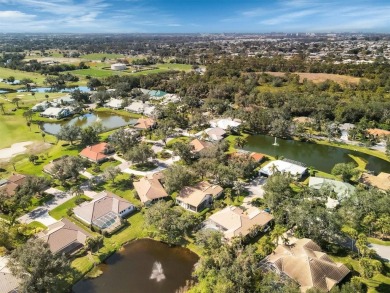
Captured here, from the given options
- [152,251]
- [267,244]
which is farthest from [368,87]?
[152,251]

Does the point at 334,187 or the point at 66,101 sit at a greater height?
the point at 334,187

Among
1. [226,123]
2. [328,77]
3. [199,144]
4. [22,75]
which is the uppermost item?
[328,77]

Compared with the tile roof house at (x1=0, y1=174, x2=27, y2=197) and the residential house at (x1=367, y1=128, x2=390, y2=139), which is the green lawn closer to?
the tile roof house at (x1=0, y1=174, x2=27, y2=197)

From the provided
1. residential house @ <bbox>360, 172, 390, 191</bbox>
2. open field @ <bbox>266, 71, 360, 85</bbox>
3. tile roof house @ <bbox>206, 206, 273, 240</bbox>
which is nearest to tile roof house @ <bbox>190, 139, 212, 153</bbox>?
tile roof house @ <bbox>206, 206, 273, 240</bbox>

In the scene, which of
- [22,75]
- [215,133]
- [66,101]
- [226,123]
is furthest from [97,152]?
[22,75]

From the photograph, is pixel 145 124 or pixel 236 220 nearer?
pixel 236 220

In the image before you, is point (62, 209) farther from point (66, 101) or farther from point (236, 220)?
point (66, 101)
